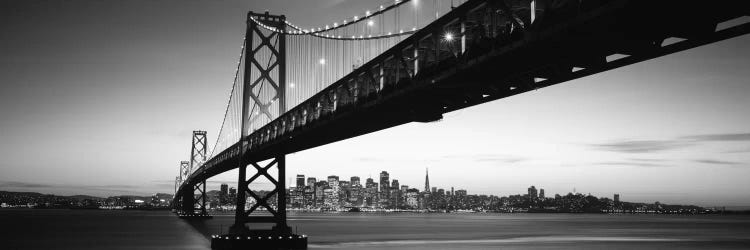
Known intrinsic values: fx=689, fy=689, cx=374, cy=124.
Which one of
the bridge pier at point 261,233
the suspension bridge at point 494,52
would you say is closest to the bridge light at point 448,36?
the suspension bridge at point 494,52

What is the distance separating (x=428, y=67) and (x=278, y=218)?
20.5 metres

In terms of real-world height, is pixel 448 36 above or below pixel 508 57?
above

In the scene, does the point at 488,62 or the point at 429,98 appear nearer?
the point at 488,62

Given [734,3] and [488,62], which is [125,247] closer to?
[488,62]

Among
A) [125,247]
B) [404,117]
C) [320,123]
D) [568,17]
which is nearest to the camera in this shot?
[568,17]

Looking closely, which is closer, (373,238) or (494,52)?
(494,52)

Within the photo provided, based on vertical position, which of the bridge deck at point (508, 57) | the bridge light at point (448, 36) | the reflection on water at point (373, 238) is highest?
the bridge light at point (448, 36)

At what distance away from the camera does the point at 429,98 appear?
19031 millimetres

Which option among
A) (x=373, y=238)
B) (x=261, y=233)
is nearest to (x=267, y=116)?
(x=261, y=233)

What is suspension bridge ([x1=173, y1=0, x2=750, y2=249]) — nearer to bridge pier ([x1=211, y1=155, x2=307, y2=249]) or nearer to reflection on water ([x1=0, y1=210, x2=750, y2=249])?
bridge pier ([x1=211, y1=155, x2=307, y2=249])

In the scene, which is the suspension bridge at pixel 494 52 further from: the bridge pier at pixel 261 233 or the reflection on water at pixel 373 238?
the reflection on water at pixel 373 238

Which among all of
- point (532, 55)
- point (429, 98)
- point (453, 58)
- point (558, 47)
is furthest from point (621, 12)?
point (429, 98)

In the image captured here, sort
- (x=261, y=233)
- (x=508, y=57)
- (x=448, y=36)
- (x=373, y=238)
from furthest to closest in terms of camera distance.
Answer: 1. (x=373, y=238)
2. (x=261, y=233)
3. (x=448, y=36)
4. (x=508, y=57)

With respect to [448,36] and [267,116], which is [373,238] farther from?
[448,36]
